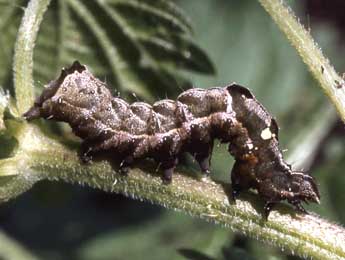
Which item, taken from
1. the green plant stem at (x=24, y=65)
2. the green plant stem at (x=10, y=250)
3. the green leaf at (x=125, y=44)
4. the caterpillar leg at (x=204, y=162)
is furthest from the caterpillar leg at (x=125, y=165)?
the green plant stem at (x=10, y=250)

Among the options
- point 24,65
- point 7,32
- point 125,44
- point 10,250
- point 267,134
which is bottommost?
point 10,250

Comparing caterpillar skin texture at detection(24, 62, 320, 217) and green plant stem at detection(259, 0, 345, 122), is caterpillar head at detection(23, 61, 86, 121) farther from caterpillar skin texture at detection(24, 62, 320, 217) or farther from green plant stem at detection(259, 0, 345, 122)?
green plant stem at detection(259, 0, 345, 122)

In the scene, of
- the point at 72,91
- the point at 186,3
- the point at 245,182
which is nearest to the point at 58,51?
the point at 72,91

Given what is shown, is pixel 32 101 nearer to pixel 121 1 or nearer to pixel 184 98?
pixel 184 98

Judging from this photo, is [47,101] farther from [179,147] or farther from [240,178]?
[240,178]

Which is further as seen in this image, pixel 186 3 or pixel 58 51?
pixel 186 3

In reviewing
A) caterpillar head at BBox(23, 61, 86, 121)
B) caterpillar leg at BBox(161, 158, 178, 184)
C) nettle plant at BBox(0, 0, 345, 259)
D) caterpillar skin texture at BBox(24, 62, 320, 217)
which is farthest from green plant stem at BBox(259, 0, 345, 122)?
caterpillar head at BBox(23, 61, 86, 121)

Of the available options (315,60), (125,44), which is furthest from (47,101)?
(125,44)
